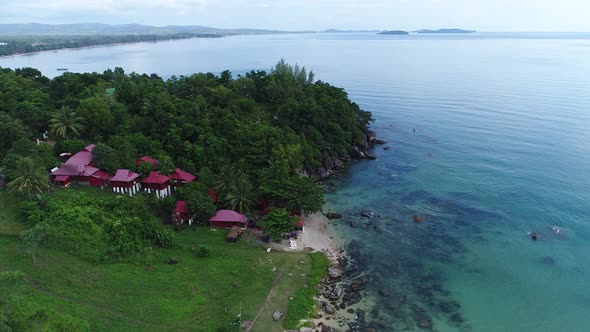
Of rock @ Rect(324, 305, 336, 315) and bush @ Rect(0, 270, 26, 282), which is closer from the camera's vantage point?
bush @ Rect(0, 270, 26, 282)

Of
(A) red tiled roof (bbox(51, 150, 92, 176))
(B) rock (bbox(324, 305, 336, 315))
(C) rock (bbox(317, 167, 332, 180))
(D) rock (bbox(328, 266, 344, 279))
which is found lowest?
(B) rock (bbox(324, 305, 336, 315))

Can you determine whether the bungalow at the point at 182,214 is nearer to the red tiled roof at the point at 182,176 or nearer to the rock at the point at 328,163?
the red tiled roof at the point at 182,176

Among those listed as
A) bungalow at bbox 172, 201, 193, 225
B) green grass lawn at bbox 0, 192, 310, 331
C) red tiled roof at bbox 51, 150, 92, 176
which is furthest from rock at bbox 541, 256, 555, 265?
red tiled roof at bbox 51, 150, 92, 176

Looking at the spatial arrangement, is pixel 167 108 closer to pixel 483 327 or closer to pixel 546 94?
pixel 483 327

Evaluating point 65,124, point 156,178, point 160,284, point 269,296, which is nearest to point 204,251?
point 160,284

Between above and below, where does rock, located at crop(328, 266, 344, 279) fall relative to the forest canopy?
below

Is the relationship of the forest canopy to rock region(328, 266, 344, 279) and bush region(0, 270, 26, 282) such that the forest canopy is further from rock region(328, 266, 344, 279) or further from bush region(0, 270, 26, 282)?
bush region(0, 270, 26, 282)

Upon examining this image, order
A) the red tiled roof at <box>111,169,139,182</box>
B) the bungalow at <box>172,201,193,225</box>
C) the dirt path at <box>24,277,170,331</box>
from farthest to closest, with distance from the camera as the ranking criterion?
the red tiled roof at <box>111,169,139,182</box>
the bungalow at <box>172,201,193,225</box>
the dirt path at <box>24,277,170,331</box>

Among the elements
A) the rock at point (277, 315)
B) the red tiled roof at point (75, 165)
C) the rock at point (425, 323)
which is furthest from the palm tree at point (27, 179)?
the rock at point (425, 323)
